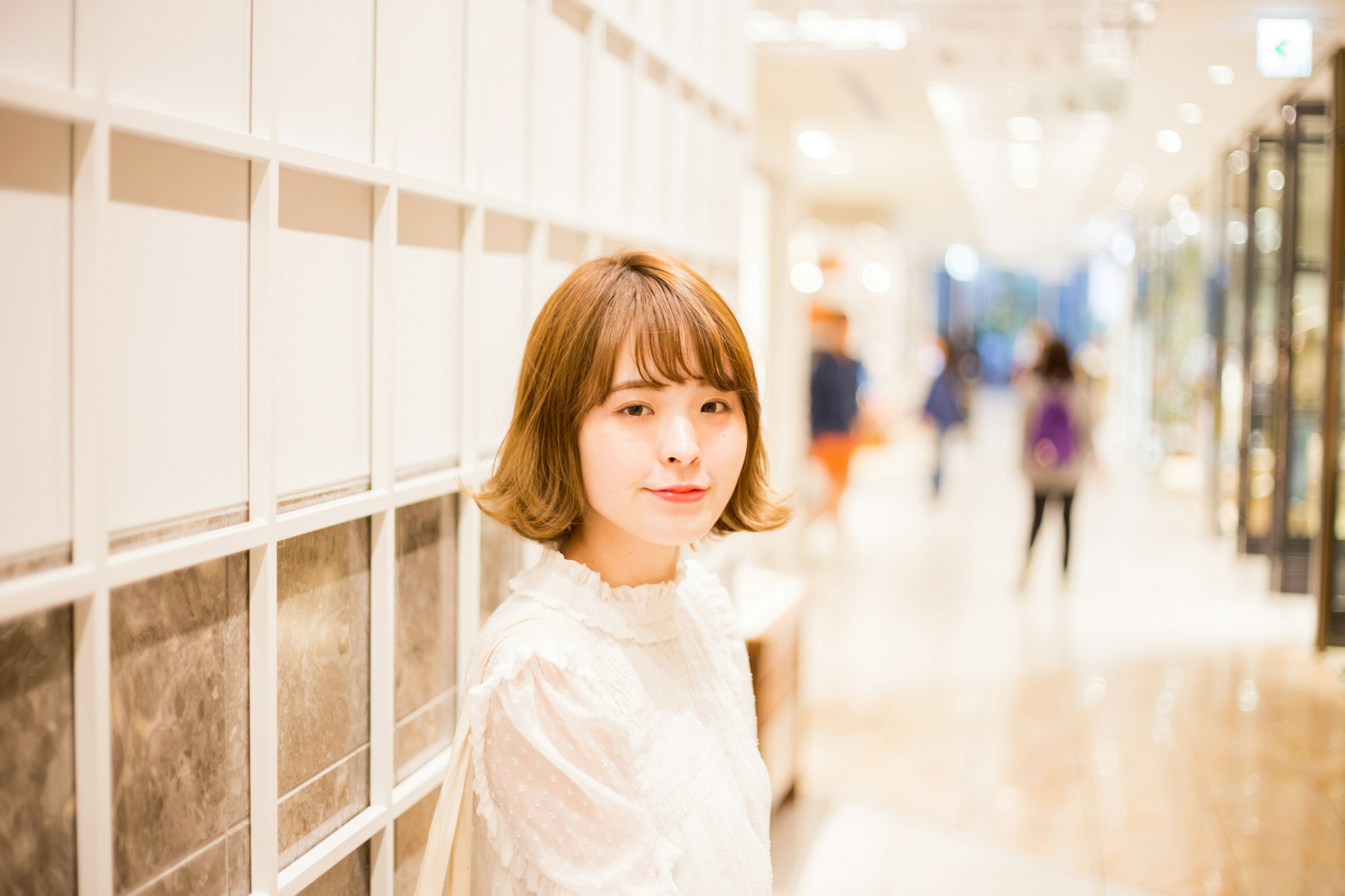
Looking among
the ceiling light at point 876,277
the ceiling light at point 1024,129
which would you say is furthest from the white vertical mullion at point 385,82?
the ceiling light at point 876,277

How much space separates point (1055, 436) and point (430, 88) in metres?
5.89

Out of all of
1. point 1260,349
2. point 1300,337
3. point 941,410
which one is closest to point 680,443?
point 1300,337

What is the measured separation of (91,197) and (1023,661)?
204 inches

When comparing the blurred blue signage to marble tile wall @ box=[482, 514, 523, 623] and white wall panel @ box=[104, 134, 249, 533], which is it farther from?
white wall panel @ box=[104, 134, 249, 533]

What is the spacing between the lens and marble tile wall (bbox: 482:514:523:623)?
2012mm

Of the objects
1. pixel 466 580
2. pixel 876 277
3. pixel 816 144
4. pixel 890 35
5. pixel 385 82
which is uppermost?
pixel 816 144

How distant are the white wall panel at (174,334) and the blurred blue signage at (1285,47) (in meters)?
5.21

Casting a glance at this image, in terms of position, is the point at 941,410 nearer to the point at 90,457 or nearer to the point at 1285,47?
the point at 1285,47

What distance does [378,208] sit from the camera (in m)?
1.53

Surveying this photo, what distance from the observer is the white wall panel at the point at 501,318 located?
1.89m

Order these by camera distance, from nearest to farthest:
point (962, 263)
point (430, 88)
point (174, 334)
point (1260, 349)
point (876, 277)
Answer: point (174, 334) → point (430, 88) → point (1260, 349) → point (876, 277) → point (962, 263)

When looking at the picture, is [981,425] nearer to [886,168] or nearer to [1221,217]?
[886,168]

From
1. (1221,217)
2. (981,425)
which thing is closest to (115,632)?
(1221,217)

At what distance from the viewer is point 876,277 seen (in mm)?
16859
